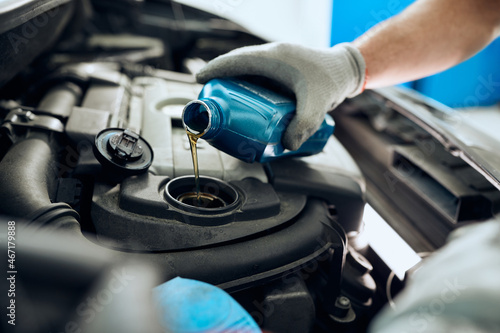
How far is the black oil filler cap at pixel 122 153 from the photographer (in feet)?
2.63

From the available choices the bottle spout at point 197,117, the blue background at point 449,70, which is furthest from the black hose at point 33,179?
the blue background at point 449,70

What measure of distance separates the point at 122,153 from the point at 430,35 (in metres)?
1.00

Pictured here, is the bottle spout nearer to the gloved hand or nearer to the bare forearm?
the gloved hand

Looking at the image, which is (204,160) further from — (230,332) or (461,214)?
(461,214)

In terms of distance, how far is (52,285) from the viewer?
1.89 feet

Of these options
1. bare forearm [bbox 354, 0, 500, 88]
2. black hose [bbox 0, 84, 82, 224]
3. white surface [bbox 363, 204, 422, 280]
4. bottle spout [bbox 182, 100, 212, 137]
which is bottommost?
white surface [bbox 363, 204, 422, 280]

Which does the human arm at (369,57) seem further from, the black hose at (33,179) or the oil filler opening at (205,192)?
the black hose at (33,179)

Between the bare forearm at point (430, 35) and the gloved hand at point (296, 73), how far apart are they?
0.81ft

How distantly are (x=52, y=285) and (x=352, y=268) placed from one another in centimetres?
66

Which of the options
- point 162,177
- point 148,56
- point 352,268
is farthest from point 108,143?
Answer: point 148,56

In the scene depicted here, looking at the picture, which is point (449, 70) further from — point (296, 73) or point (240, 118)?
point (240, 118)

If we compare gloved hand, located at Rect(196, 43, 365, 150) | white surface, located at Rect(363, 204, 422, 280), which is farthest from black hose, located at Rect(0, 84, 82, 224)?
white surface, located at Rect(363, 204, 422, 280)

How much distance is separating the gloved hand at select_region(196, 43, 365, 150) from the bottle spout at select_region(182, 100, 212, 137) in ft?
0.55

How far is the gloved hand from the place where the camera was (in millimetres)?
922
